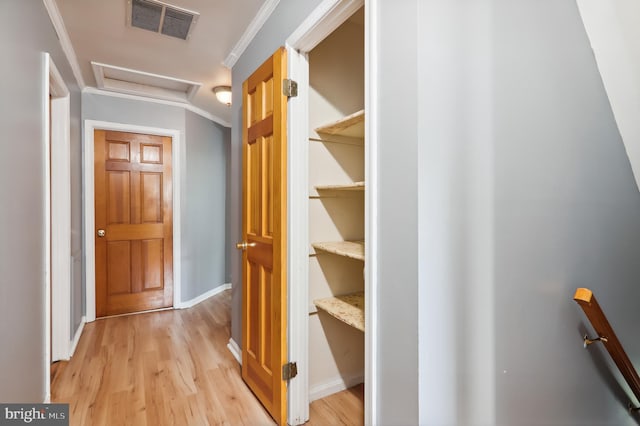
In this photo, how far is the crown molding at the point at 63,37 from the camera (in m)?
1.95

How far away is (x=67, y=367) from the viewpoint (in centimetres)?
241

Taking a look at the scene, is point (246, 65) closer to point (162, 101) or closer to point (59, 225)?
point (162, 101)

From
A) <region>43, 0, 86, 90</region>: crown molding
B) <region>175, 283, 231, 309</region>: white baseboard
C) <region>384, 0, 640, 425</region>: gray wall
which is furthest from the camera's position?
<region>175, 283, 231, 309</region>: white baseboard

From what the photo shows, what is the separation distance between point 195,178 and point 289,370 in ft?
9.75

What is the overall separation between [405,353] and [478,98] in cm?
92

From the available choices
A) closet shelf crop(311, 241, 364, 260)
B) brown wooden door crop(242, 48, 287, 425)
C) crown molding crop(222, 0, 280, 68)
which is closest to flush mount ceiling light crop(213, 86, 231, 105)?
crown molding crop(222, 0, 280, 68)

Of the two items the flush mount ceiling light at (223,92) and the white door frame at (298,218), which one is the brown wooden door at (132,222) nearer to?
the flush mount ceiling light at (223,92)

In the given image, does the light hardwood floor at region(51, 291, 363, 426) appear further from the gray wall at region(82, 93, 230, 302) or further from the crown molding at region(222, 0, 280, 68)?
the crown molding at region(222, 0, 280, 68)

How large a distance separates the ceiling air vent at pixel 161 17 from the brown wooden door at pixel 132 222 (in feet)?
5.42

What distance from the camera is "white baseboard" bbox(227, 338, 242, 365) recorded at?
2.51m

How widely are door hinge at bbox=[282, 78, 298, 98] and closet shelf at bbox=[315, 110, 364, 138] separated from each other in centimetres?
26

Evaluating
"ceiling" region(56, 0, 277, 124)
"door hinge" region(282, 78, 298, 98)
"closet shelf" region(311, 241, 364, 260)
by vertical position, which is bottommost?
"closet shelf" region(311, 241, 364, 260)

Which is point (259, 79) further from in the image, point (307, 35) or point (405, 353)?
point (405, 353)

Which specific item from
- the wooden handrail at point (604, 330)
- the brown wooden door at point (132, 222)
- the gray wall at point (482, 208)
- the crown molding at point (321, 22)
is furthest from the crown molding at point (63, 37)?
the wooden handrail at point (604, 330)
